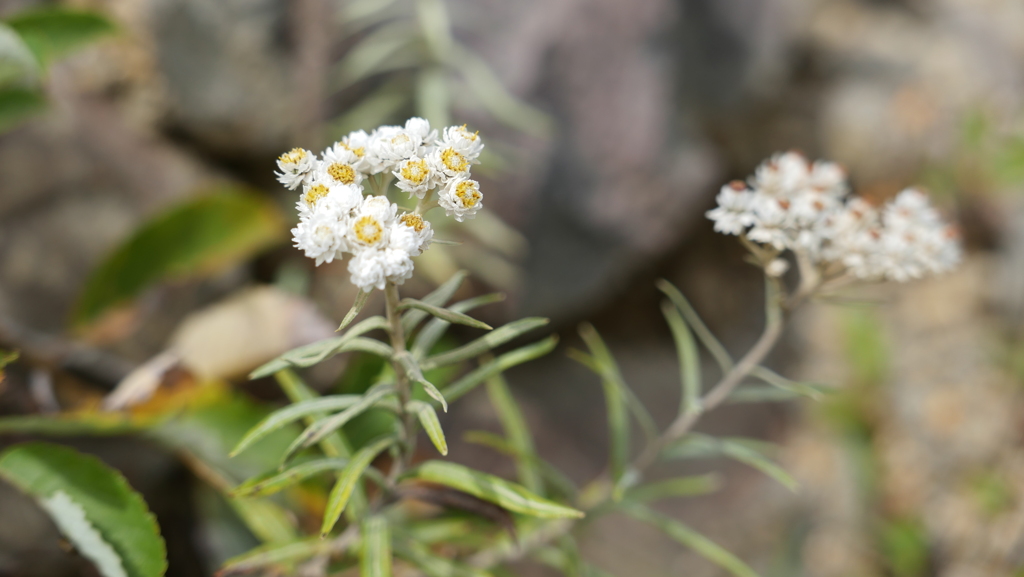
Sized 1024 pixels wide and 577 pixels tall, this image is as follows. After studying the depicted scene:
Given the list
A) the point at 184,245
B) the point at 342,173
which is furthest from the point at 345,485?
the point at 184,245

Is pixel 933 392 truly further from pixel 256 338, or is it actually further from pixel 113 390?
pixel 113 390

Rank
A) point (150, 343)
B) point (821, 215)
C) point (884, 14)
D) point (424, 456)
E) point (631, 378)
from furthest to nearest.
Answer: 1. point (884, 14)
2. point (631, 378)
3. point (150, 343)
4. point (424, 456)
5. point (821, 215)

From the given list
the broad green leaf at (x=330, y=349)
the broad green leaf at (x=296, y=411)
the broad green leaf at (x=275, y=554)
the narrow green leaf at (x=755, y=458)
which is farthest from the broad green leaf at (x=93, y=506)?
the narrow green leaf at (x=755, y=458)

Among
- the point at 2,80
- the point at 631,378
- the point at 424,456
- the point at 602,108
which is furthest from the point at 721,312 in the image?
the point at 2,80

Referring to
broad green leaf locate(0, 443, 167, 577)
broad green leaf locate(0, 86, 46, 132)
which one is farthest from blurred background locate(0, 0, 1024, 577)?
broad green leaf locate(0, 443, 167, 577)

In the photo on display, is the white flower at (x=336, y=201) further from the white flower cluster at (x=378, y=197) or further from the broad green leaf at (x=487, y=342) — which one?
the broad green leaf at (x=487, y=342)

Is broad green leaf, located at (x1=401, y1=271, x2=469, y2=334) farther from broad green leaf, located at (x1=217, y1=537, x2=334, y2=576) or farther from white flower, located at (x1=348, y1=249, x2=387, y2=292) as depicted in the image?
broad green leaf, located at (x1=217, y1=537, x2=334, y2=576)
